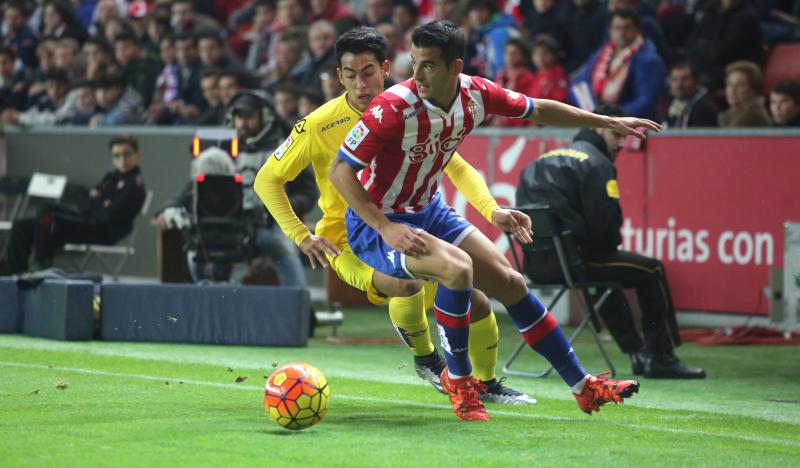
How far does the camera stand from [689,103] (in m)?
13.6

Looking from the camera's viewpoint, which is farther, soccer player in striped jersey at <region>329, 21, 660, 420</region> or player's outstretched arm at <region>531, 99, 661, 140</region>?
player's outstretched arm at <region>531, 99, 661, 140</region>

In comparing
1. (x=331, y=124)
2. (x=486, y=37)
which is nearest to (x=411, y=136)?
(x=331, y=124)

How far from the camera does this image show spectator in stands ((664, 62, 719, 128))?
13500 mm

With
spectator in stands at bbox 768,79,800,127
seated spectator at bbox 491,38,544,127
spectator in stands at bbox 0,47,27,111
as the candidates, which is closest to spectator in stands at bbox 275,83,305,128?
seated spectator at bbox 491,38,544,127

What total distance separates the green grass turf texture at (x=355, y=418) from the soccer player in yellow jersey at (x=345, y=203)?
0.33 metres

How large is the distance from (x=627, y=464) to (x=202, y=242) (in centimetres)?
769

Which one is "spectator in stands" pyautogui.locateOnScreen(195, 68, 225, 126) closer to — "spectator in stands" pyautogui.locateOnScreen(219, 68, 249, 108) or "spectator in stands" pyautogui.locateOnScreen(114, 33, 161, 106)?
"spectator in stands" pyautogui.locateOnScreen(219, 68, 249, 108)

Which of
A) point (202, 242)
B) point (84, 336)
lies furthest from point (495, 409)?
point (202, 242)

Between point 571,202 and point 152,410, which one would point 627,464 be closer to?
point 152,410

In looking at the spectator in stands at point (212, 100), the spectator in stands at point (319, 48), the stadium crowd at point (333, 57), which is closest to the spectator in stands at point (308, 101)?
the stadium crowd at point (333, 57)

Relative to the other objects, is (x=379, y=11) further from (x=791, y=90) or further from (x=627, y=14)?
(x=791, y=90)

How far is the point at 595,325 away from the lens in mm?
10406

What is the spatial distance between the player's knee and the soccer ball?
1.28 meters

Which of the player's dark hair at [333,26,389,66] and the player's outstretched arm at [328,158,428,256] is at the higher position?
the player's dark hair at [333,26,389,66]
